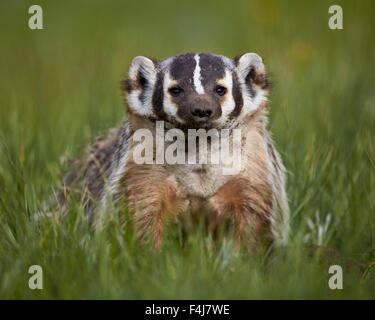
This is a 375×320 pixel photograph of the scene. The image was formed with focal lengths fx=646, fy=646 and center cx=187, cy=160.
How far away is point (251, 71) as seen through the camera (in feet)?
9.78

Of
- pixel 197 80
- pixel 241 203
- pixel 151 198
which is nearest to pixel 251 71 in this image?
pixel 197 80

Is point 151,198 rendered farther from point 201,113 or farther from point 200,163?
point 201,113

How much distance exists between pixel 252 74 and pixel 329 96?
3.80ft

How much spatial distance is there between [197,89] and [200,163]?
34 cm

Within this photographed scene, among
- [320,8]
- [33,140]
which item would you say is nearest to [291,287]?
[33,140]

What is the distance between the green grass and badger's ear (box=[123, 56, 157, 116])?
21.0 inches

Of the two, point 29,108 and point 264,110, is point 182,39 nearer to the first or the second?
point 29,108

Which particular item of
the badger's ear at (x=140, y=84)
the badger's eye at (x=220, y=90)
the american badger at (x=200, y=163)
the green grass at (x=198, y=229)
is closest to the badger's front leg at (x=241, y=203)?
the american badger at (x=200, y=163)

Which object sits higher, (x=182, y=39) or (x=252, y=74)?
(x=182, y=39)

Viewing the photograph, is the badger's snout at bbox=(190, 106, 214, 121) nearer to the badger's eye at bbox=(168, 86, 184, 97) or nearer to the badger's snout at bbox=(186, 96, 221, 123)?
the badger's snout at bbox=(186, 96, 221, 123)

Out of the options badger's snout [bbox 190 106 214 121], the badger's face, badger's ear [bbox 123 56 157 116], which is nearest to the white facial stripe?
the badger's face

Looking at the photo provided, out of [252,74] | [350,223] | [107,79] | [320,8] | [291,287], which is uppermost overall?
[320,8]

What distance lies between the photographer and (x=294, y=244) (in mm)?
2463

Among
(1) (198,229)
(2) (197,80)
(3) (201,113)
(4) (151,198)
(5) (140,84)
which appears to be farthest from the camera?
(5) (140,84)
